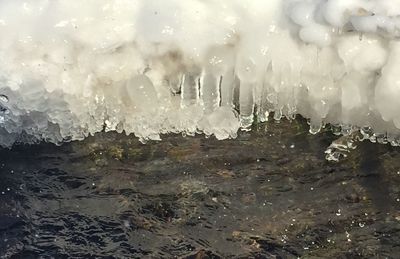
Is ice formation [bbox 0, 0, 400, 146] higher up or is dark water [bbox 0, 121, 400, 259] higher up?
ice formation [bbox 0, 0, 400, 146]

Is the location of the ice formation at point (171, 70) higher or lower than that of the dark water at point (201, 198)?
higher

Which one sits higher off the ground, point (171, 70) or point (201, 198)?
point (171, 70)

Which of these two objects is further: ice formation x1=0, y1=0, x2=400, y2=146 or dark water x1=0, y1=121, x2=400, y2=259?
ice formation x1=0, y1=0, x2=400, y2=146

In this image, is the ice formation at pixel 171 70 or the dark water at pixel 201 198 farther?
the ice formation at pixel 171 70

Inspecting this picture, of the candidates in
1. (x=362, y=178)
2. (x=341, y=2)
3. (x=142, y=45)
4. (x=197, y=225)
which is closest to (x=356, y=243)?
(x=362, y=178)

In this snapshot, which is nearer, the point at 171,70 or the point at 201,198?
the point at 201,198
